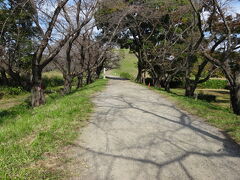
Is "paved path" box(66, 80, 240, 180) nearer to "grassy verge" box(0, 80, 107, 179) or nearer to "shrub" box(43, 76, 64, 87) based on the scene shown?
"grassy verge" box(0, 80, 107, 179)

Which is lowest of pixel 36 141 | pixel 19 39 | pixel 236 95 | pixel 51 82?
pixel 51 82

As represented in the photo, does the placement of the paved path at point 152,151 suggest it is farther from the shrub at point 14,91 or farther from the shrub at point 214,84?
the shrub at point 214,84

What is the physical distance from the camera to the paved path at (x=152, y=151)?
2.76m

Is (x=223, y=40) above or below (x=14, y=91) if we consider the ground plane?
above

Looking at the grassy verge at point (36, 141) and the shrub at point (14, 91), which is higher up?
the grassy verge at point (36, 141)

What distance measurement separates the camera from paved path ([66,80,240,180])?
109 inches

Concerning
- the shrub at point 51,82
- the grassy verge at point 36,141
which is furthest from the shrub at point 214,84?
the grassy verge at point 36,141

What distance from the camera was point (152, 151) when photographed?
Answer: 3393 millimetres

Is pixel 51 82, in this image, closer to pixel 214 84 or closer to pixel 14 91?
pixel 14 91

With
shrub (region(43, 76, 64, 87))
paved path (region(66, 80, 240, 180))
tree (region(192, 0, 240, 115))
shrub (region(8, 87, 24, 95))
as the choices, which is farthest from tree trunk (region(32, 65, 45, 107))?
shrub (region(43, 76, 64, 87))

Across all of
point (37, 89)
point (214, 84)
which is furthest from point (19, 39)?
point (214, 84)

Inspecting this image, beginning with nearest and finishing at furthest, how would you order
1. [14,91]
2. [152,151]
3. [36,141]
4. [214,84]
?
[152,151] → [36,141] → [14,91] → [214,84]

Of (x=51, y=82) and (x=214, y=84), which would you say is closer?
(x=51, y=82)

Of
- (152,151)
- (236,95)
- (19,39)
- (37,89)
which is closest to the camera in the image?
(152,151)
